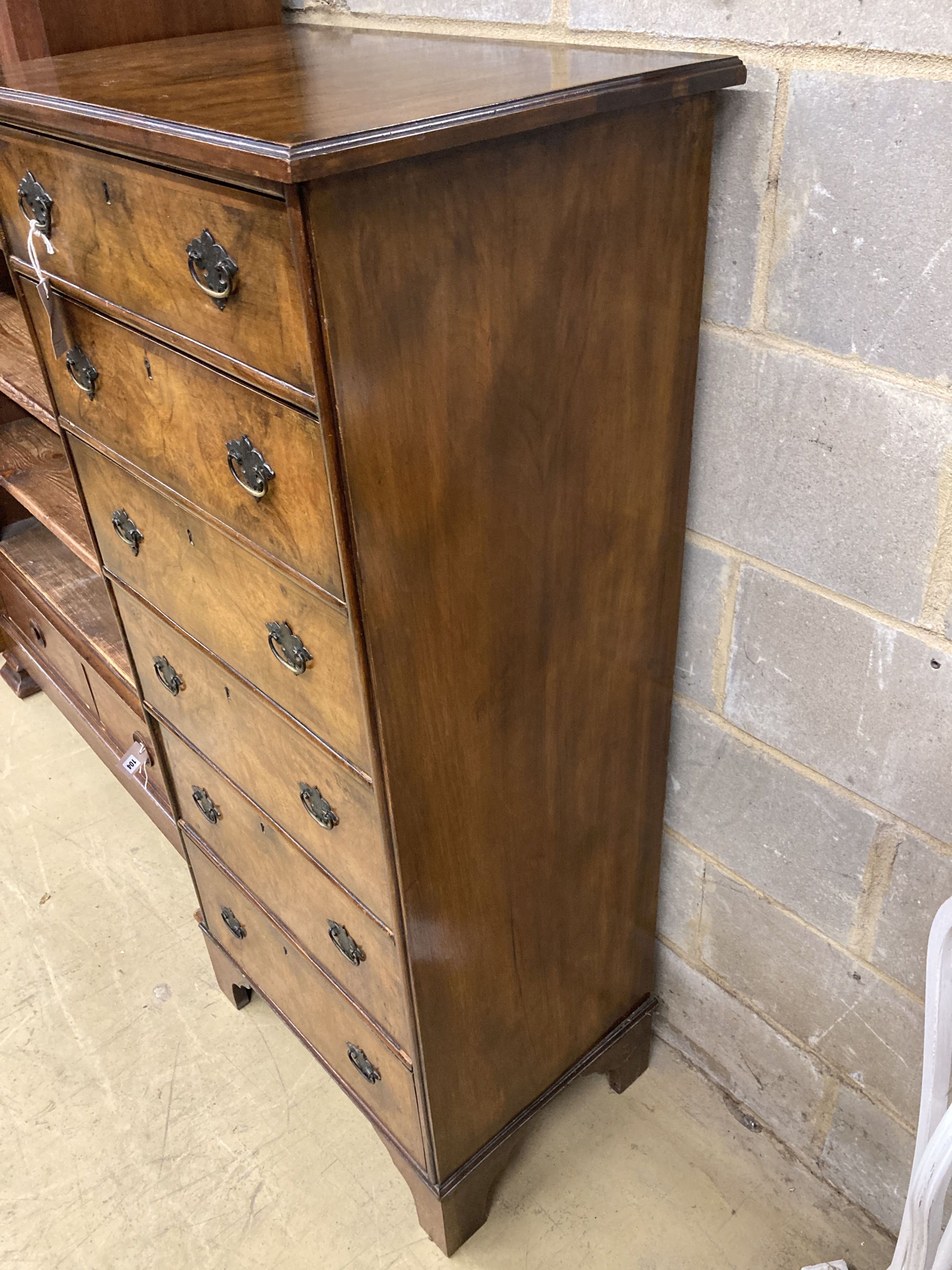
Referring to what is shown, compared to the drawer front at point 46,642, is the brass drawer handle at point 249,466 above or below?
above

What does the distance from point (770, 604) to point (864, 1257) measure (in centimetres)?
94

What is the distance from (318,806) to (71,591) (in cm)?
124

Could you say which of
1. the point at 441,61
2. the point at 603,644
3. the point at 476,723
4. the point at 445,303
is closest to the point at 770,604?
the point at 603,644

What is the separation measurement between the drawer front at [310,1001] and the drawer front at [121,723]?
0.30 metres

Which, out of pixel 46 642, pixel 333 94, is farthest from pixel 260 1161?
pixel 333 94

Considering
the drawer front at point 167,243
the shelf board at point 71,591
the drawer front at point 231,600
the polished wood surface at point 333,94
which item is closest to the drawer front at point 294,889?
the drawer front at point 231,600

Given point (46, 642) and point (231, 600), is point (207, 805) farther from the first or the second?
point (46, 642)

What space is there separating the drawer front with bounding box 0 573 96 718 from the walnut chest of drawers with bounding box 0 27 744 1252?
0.77m

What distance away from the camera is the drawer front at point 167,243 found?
2.43ft

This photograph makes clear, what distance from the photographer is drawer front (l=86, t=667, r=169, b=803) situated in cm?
185

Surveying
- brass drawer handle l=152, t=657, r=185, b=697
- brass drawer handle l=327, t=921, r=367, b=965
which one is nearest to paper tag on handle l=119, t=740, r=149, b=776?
brass drawer handle l=152, t=657, r=185, b=697

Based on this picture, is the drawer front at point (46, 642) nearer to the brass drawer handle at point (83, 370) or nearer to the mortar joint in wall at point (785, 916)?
the brass drawer handle at point (83, 370)

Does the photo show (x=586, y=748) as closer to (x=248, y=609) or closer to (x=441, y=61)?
(x=248, y=609)

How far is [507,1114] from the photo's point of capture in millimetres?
1374
